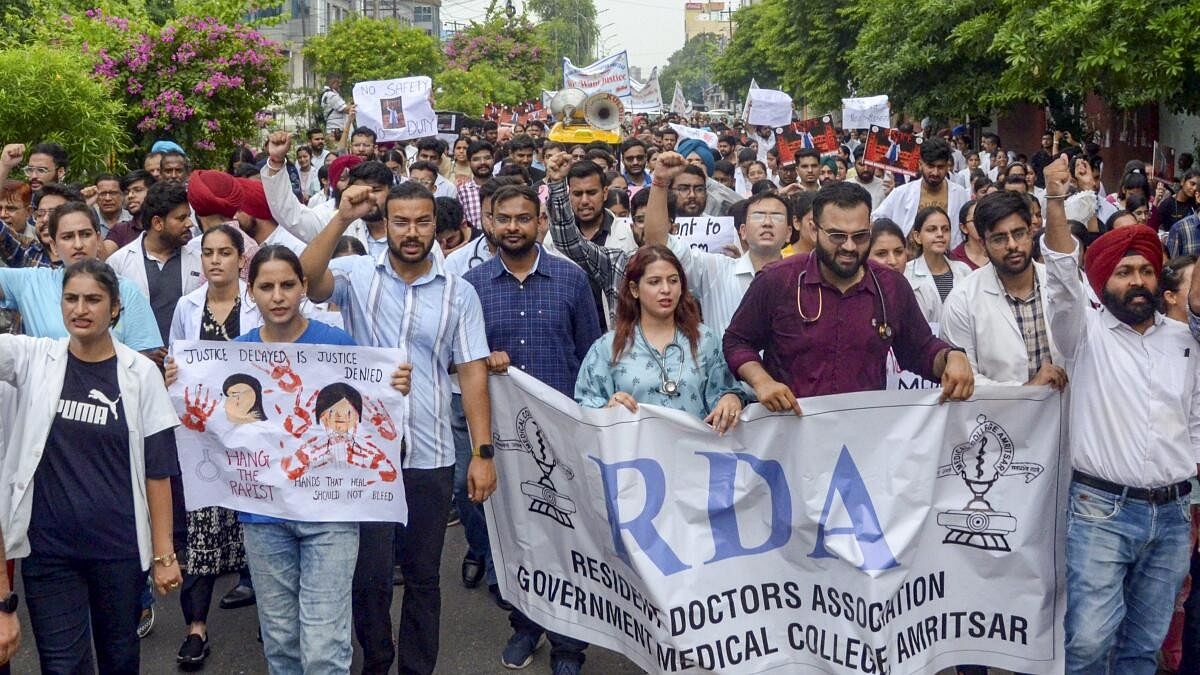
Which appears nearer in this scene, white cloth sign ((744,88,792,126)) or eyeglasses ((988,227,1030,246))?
eyeglasses ((988,227,1030,246))

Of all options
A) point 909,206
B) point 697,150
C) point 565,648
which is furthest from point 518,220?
point 697,150

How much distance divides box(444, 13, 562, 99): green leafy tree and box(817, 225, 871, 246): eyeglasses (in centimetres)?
4577

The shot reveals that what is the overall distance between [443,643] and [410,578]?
959 mm

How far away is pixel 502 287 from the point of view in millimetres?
5945

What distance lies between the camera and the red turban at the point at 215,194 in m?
6.91

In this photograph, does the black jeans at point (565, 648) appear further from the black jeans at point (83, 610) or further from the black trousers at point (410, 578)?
the black jeans at point (83, 610)

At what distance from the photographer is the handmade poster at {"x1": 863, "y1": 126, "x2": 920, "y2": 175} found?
11688mm

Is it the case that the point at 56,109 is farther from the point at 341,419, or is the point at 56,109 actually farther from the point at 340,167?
the point at 341,419

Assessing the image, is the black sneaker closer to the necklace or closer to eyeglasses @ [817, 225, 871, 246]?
the necklace

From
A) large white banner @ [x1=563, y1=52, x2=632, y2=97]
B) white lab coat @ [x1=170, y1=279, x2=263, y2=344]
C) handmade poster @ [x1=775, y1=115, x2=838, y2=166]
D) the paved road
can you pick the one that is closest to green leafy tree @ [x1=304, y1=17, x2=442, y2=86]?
large white banner @ [x1=563, y1=52, x2=632, y2=97]

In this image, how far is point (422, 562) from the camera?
537 centimetres

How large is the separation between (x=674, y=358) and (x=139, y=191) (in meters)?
5.12

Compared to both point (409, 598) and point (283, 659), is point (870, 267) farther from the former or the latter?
point (283, 659)

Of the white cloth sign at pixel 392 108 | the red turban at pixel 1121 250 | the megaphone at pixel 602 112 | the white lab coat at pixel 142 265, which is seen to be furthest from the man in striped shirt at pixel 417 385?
the megaphone at pixel 602 112
